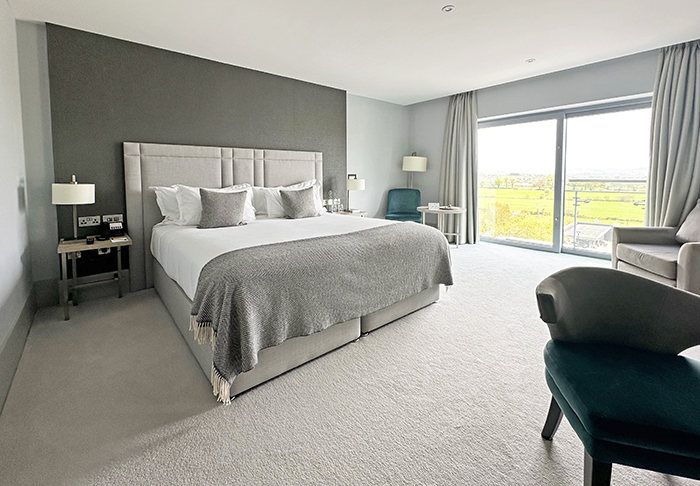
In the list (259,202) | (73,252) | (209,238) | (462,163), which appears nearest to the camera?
(209,238)

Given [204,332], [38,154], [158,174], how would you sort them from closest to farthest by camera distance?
[204,332] → [38,154] → [158,174]

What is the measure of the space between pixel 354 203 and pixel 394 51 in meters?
2.84

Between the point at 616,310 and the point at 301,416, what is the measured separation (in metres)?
1.52

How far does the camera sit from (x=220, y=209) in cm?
349

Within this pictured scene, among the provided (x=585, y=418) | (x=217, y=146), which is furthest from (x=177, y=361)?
(x=217, y=146)

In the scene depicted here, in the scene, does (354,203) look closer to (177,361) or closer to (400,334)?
(400,334)

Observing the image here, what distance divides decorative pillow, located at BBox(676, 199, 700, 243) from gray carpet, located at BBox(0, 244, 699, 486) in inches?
79.9

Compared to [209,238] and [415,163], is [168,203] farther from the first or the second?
[415,163]

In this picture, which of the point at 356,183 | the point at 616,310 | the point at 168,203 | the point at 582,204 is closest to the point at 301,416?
the point at 616,310

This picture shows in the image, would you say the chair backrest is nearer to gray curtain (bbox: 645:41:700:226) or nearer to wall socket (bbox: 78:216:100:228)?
gray curtain (bbox: 645:41:700:226)

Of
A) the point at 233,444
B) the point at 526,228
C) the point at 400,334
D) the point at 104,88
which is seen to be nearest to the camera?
the point at 233,444

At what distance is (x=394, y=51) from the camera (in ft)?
13.3

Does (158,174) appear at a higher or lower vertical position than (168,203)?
higher

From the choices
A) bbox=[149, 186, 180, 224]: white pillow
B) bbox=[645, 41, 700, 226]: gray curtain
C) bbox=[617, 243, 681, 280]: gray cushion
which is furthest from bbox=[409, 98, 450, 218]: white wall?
bbox=[149, 186, 180, 224]: white pillow
